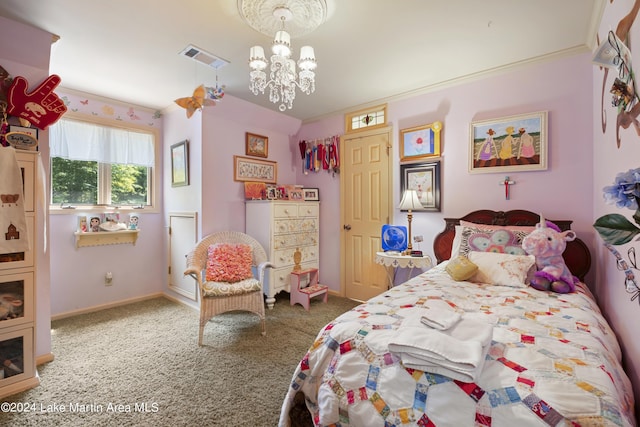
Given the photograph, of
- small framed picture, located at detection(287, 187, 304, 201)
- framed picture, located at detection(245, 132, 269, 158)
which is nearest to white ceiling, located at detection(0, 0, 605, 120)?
framed picture, located at detection(245, 132, 269, 158)

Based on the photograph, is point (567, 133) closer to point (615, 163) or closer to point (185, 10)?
point (615, 163)

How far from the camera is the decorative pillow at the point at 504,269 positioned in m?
2.00

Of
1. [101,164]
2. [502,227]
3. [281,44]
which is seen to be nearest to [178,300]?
[101,164]

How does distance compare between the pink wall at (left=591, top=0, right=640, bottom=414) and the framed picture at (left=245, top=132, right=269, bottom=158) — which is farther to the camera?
the framed picture at (left=245, top=132, right=269, bottom=158)

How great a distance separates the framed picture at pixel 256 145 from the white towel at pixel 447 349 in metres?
→ 3.12

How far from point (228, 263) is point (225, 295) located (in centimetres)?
41

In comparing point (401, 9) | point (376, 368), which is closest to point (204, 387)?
point (376, 368)

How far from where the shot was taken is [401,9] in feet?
6.15

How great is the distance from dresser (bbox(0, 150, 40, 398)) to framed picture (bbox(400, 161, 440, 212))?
329 cm

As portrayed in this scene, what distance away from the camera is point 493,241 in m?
2.35

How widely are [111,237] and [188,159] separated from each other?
134cm

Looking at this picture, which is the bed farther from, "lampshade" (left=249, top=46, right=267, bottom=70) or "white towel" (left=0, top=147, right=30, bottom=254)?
"white towel" (left=0, top=147, right=30, bottom=254)

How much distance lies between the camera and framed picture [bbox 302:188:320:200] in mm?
3876

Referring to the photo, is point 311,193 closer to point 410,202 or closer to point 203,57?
point 410,202
